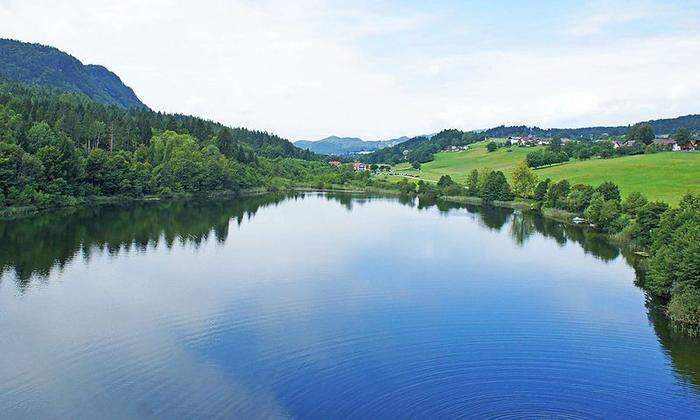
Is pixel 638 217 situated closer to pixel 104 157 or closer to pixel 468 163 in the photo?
pixel 104 157

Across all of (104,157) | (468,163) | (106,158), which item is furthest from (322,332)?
(468,163)

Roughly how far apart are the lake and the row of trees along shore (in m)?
1.86

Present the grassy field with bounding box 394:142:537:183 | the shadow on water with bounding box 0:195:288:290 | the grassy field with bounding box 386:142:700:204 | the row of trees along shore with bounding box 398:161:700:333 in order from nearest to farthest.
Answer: the row of trees along shore with bounding box 398:161:700:333 → the shadow on water with bounding box 0:195:288:290 → the grassy field with bounding box 386:142:700:204 → the grassy field with bounding box 394:142:537:183

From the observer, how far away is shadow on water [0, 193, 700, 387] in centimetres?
3377

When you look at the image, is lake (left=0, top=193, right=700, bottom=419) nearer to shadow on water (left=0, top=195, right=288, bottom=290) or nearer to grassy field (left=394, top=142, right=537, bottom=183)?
shadow on water (left=0, top=195, right=288, bottom=290)

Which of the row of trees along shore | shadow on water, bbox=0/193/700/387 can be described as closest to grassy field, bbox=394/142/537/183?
the row of trees along shore

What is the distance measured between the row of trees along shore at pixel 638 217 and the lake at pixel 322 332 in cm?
186

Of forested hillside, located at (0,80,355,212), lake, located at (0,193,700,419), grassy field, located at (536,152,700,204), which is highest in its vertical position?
forested hillside, located at (0,80,355,212)

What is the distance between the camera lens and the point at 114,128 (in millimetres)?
96625

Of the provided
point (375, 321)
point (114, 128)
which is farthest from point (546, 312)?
point (114, 128)

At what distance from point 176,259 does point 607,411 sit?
33.1 meters

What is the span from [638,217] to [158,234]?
155 ft

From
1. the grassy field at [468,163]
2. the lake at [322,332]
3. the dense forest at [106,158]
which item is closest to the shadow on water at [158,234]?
the lake at [322,332]

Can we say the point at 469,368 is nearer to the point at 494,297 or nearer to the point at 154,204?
the point at 494,297
